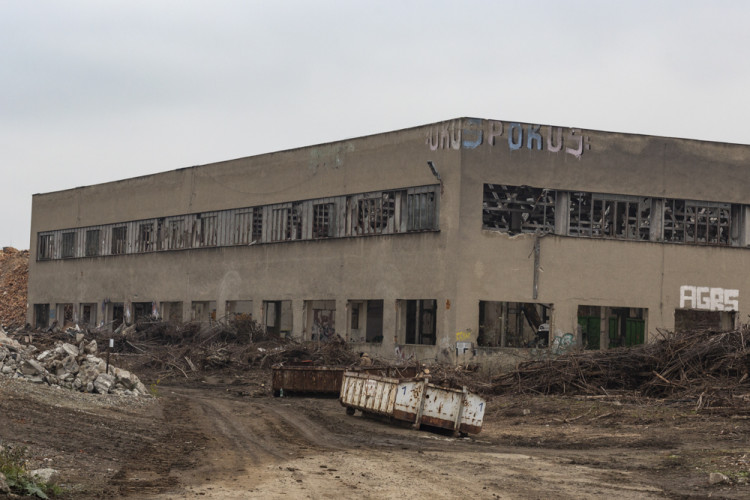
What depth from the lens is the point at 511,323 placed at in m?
35.8

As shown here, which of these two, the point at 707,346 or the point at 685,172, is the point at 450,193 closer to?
the point at 685,172

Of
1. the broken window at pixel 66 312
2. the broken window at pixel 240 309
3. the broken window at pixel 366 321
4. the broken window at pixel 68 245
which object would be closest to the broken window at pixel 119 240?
the broken window at pixel 68 245

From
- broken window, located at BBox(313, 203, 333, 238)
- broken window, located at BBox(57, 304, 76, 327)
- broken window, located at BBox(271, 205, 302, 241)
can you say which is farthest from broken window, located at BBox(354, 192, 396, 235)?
broken window, located at BBox(57, 304, 76, 327)

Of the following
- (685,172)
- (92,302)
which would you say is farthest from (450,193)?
(92,302)

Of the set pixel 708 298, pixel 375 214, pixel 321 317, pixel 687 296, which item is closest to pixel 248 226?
pixel 321 317

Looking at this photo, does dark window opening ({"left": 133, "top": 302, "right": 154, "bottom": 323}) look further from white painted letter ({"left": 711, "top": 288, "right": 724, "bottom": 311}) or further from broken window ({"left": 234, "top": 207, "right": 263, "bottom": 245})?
white painted letter ({"left": 711, "top": 288, "right": 724, "bottom": 311})

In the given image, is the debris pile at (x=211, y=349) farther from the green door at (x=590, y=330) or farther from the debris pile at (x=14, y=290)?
the debris pile at (x=14, y=290)

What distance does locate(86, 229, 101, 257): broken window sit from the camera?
175 ft

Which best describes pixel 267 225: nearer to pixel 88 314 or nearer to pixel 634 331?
pixel 634 331

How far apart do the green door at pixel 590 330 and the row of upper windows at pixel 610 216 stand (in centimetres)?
294

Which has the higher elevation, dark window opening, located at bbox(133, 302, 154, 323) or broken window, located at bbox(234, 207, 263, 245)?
broken window, located at bbox(234, 207, 263, 245)

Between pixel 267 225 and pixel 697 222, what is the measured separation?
17227 millimetres

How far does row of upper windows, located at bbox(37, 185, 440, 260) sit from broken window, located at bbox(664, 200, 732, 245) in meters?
8.51

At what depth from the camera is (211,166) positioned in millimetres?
45438
